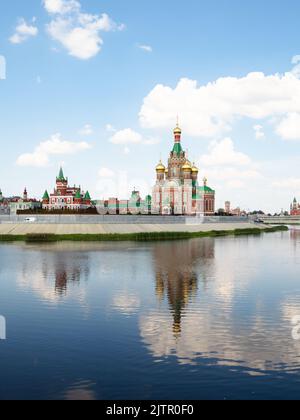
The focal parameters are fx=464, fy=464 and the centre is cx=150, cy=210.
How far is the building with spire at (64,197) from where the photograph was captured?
114 metres

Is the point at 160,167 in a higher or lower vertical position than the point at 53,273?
higher

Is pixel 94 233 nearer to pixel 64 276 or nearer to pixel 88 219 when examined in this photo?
pixel 88 219

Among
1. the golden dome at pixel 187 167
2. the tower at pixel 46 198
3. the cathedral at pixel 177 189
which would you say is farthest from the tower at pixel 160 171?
the tower at pixel 46 198

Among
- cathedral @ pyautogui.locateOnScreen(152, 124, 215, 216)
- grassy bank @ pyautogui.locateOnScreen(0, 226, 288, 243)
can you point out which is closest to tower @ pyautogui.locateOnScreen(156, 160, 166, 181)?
cathedral @ pyautogui.locateOnScreen(152, 124, 215, 216)

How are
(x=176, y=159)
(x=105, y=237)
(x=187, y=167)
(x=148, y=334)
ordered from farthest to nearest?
1. (x=176, y=159)
2. (x=187, y=167)
3. (x=105, y=237)
4. (x=148, y=334)

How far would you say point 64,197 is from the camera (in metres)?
114

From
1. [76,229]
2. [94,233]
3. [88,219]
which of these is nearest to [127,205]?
[88,219]

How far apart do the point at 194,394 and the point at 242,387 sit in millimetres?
1360

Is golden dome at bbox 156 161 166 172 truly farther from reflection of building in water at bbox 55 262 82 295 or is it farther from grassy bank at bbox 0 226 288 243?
reflection of building in water at bbox 55 262 82 295

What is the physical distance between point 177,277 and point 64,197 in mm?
87319

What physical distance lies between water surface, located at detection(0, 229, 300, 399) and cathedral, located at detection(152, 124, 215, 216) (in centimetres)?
7022

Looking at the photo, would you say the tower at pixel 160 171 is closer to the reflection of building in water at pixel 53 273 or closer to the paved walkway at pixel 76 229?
the paved walkway at pixel 76 229

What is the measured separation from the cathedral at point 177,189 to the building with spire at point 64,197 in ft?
65.3
